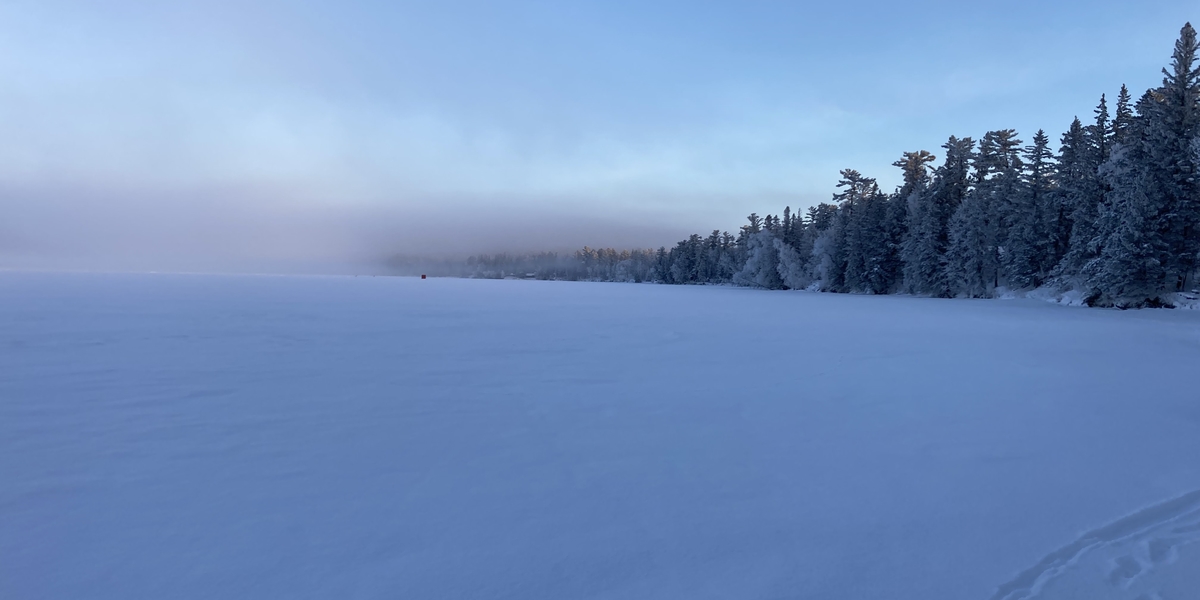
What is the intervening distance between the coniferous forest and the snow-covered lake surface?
26.4 m

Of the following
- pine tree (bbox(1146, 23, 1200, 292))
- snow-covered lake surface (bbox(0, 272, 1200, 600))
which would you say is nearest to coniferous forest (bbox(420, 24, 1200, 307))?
pine tree (bbox(1146, 23, 1200, 292))

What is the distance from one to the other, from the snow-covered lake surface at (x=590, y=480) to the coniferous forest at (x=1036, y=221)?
86.5 ft

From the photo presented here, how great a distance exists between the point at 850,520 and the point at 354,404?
6.37 meters

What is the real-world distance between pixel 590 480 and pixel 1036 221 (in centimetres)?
5078

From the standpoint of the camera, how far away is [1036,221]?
4303 cm

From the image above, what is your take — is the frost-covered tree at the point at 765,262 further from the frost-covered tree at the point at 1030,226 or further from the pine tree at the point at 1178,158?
the pine tree at the point at 1178,158

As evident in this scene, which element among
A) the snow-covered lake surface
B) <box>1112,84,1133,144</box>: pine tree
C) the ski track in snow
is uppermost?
<box>1112,84,1133,144</box>: pine tree

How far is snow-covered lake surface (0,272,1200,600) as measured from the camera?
3.53 m

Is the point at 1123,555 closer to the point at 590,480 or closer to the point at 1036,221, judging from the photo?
the point at 590,480

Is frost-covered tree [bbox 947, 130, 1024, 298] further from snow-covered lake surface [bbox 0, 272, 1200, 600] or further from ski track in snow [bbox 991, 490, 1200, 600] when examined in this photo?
ski track in snow [bbox 991, 490, 1200, 600]

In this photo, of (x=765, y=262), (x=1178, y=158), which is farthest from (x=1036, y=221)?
(x=765, y=262)

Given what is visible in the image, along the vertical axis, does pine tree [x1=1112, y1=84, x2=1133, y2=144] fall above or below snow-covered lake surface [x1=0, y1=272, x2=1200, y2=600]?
above

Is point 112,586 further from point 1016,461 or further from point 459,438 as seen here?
point 1016,461

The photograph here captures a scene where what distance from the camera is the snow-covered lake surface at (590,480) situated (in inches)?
139
